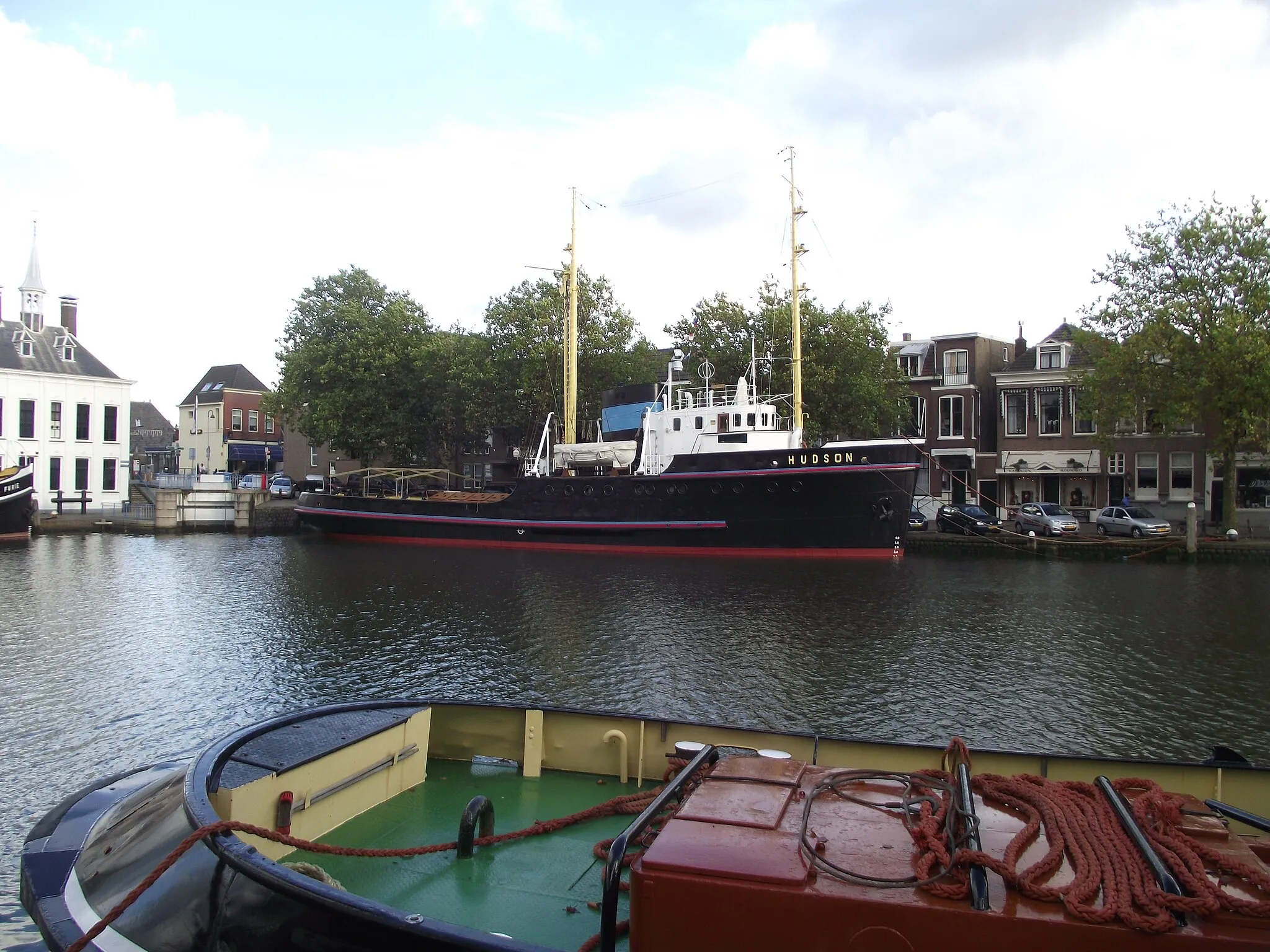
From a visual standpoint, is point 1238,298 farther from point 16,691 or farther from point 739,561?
point 16,691

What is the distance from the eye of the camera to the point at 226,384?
73.6m

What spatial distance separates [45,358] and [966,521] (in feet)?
164

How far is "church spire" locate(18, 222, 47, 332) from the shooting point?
48.5 metres

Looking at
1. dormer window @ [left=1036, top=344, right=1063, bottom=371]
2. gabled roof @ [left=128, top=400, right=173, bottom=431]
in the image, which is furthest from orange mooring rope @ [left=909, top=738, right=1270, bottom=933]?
gabled roof @ [left=128, top=400, right=173, bottom=431]

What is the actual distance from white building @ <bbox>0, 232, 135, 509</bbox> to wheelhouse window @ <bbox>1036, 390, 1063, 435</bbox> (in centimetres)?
5178

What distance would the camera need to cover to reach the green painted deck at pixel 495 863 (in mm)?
4508

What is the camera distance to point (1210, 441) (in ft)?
124

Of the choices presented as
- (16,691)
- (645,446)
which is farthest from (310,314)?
(16,691)

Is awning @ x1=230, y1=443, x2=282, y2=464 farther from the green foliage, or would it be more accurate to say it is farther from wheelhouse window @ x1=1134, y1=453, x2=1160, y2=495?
wheelhouse window @ x1=1134, y1=453, x2=1160, y2=495

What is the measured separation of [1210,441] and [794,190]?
22.3 m

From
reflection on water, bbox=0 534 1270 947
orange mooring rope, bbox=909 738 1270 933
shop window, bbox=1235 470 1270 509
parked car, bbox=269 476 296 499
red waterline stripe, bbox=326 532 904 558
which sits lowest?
reflection on water, bbox=0 534 1270 947

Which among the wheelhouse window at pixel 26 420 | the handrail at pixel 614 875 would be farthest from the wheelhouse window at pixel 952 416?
the wheelhouse window at pixel 26 420

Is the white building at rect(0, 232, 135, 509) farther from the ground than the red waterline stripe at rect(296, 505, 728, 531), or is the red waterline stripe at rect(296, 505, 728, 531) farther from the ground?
the white building at rect(0, 232, 135, 509)

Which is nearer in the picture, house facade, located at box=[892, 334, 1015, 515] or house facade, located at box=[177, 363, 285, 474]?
house facade, located at box=[892, 334, 1015, 515]
